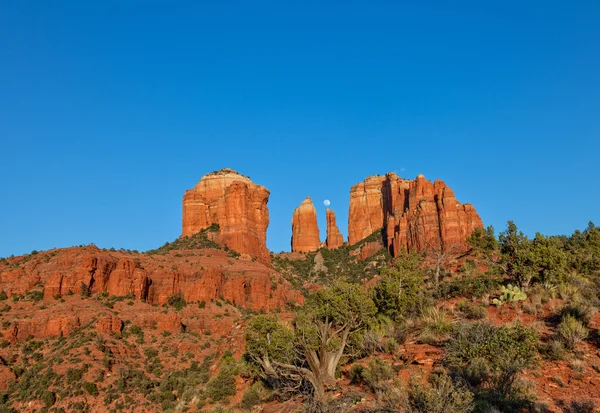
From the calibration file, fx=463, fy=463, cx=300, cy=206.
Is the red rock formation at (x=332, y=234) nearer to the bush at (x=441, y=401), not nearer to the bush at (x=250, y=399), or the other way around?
the bush at (x=250, y=399)

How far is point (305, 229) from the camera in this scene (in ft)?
473

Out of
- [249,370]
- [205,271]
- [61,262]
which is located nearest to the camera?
[249,370]

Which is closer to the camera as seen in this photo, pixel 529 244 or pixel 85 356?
pixel 529 244

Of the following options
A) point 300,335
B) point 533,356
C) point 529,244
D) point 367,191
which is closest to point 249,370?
point 300,335

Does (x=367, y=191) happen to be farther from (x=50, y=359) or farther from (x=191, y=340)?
(x=50, y=359)

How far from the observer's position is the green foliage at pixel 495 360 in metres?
14.6

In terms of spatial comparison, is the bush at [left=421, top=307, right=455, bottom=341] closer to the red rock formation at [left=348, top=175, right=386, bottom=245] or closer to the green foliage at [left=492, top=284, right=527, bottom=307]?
the green foliage at [left=492, top=284, right=527, bottom=307]

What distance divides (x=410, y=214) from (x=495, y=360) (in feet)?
324

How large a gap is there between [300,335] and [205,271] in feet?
168

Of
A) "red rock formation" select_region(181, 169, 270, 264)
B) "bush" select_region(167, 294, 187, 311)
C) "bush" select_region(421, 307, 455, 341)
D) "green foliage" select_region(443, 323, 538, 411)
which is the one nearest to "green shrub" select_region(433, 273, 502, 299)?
"bush" select_region(421, 307, 455, 341)

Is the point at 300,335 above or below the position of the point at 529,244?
below

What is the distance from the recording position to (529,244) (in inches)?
1169

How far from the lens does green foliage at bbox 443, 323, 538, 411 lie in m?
14.6

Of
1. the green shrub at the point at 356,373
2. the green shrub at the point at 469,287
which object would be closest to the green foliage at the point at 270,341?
the green shrub at the point at 356,373
